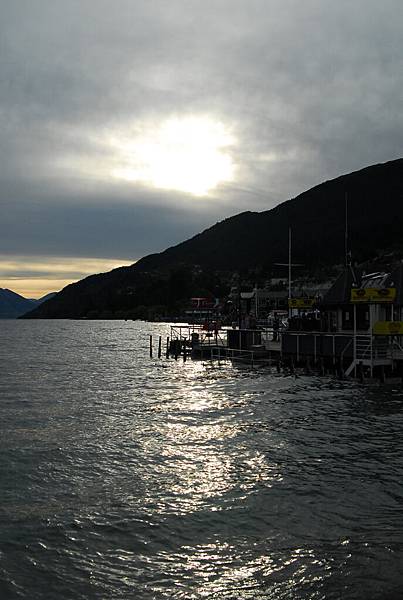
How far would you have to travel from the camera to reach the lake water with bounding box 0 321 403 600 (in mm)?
10062

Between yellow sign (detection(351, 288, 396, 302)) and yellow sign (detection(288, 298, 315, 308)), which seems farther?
yellow sign (detection(288, 298, 315, 308))

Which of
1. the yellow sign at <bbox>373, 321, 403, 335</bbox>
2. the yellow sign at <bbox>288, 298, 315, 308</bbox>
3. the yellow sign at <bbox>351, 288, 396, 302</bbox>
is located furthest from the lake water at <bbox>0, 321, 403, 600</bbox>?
the yellow sign at <bbox>288, 298, 315, 308</bbox>

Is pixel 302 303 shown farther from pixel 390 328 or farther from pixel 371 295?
pixel 390 328

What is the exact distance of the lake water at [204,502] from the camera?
1006cm

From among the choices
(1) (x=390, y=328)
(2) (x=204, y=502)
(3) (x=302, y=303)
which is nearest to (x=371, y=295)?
(1) (x=390, y=328)

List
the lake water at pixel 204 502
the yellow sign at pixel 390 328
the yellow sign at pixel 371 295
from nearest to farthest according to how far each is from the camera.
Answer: the lake water at pixel 204 502
the yellow sign at pixel 390 328
the yellow sign at pixel 371 295

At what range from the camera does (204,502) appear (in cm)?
1394

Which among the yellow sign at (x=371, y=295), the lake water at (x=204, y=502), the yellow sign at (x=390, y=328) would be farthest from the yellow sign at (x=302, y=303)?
the lake water at (x=204, y=502)

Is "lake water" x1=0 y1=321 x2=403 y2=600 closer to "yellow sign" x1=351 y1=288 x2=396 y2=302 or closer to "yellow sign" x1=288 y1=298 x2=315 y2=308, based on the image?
"yellow sign" x1=351 y1=288 x2=396 y2=302

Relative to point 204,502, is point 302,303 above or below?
above

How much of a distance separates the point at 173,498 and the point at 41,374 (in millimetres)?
36692

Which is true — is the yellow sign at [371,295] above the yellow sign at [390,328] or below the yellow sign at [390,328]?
above

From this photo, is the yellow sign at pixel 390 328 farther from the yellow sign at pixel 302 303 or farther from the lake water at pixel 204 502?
the yellow sign at pixel 302 303

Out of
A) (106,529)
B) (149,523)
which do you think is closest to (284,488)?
(149,523)
